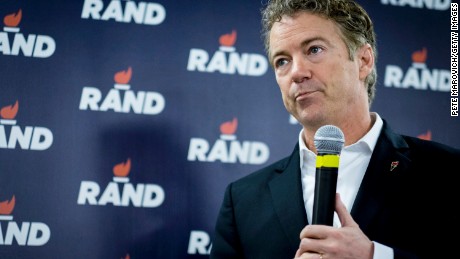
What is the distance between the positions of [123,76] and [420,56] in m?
1.40

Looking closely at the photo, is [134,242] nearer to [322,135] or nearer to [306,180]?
[306,180]

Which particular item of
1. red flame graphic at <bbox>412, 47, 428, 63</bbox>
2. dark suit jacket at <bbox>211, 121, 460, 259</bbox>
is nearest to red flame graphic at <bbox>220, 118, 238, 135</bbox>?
dark suit jacket at <bbox>211, 121, 460, 259</bbox>

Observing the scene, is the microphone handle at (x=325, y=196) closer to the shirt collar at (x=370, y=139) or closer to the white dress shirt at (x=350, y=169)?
the white dress shirt at (x=350, y=169)

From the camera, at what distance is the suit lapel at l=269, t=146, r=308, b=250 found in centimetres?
168

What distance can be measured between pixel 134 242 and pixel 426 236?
1.35m

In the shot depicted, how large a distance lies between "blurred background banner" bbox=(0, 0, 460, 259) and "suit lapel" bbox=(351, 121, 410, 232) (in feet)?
3.13

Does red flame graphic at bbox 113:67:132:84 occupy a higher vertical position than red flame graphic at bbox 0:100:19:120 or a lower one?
higher

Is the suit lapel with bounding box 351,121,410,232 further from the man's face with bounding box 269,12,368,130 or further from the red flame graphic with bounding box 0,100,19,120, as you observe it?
the red flame graphic with bounding box 0,100,19,120

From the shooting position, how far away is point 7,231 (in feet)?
8.02

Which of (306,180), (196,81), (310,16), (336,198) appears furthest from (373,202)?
(196,81)

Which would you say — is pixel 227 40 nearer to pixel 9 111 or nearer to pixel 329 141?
pixel 9 111

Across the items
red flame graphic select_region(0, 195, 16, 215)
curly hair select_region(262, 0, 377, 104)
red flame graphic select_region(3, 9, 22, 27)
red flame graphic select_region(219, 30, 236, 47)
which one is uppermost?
red flame graphic select_region(219, 30, 236, 47)

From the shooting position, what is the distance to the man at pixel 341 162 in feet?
5.20

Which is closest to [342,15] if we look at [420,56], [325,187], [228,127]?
[325,187]
